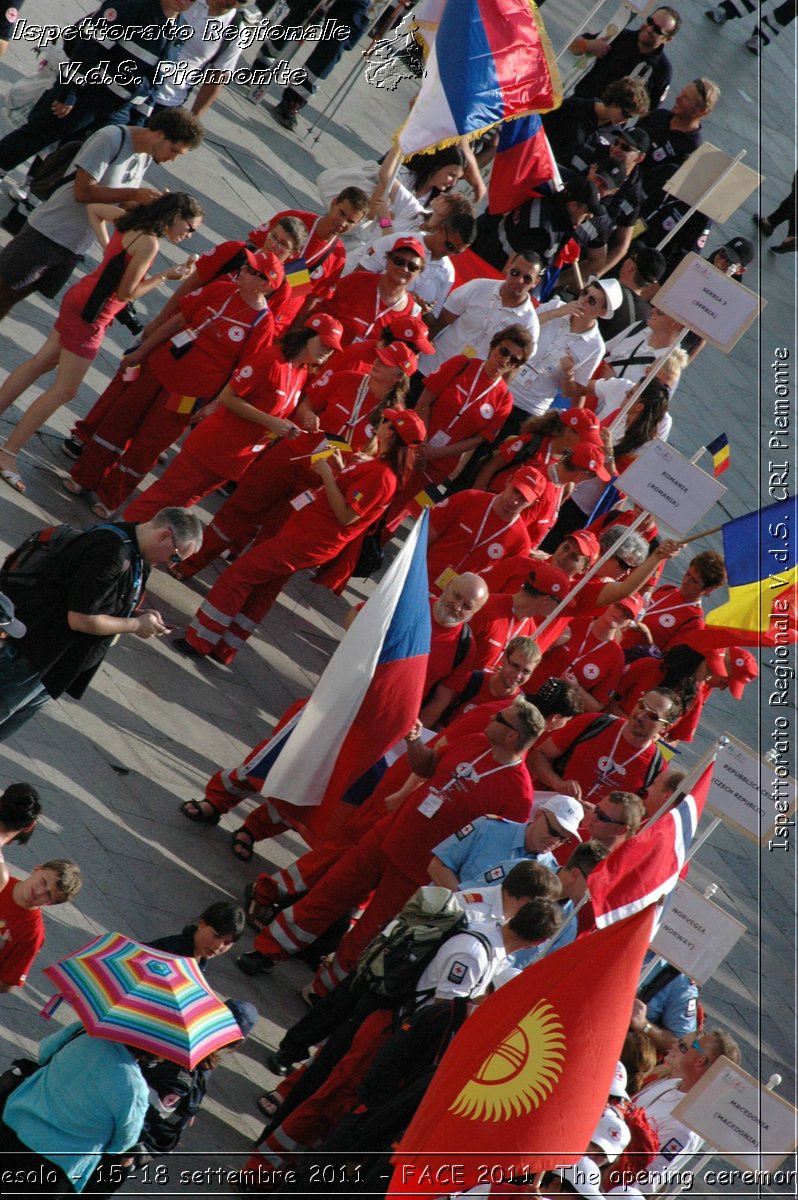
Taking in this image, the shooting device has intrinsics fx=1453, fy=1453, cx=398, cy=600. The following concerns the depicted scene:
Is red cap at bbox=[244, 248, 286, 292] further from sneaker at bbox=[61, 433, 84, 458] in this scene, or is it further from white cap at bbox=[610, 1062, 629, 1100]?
white cap at bbox=[610, 1062, 629, 1100]

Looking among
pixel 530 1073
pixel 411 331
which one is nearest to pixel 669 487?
pixel 411 331

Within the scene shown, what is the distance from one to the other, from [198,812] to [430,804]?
147 centimetres

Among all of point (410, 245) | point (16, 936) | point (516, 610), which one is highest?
point (410, 245)

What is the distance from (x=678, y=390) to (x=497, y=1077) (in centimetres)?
1267

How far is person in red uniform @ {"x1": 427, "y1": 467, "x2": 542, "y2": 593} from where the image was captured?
8.80 meters

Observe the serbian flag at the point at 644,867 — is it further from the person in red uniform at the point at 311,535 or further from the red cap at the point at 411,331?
the red cap at the point at 411,331

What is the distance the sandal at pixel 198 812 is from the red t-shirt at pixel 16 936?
6.13ft

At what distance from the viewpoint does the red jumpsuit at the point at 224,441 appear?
8.43 meters

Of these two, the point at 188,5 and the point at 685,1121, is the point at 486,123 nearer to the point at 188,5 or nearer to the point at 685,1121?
the point at 188,5

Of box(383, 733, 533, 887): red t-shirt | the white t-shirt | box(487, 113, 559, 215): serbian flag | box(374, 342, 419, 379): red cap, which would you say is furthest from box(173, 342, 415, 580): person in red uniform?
box(487, 113, 559, 215): serbian flag

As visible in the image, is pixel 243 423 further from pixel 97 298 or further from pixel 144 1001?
pixel 144 1001

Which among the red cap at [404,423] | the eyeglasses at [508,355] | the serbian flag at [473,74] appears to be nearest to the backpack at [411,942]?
the red cap at [404,423]

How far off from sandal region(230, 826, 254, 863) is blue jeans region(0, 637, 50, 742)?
1676 mm

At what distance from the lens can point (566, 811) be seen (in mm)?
6926
